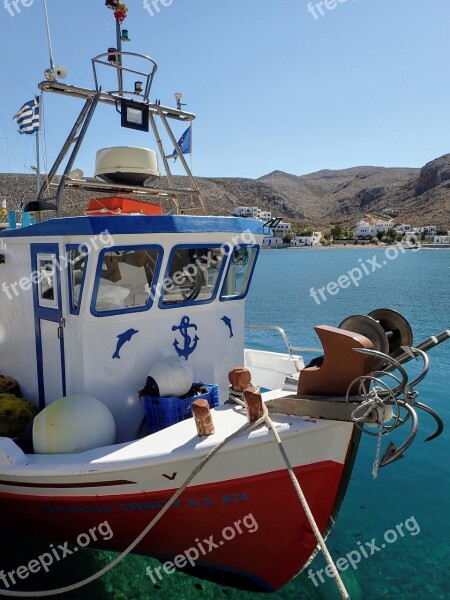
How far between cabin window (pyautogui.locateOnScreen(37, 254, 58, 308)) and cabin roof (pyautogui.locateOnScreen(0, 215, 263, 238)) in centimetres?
26

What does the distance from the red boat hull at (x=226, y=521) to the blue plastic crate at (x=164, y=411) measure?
2.37 feet

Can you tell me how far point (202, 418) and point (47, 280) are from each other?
7.33ft

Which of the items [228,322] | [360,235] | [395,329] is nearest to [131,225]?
[228,322]

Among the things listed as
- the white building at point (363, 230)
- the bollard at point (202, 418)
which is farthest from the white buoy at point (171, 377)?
the white building at point (363, 230)

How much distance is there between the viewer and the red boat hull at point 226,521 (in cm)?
417

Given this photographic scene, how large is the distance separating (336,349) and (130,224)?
2152mm

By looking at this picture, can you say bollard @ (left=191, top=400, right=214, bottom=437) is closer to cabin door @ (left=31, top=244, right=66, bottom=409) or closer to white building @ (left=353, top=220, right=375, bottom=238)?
cabin door @ (left=31, top=244, right=66, bottom=409)

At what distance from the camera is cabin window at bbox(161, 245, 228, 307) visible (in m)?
5.14

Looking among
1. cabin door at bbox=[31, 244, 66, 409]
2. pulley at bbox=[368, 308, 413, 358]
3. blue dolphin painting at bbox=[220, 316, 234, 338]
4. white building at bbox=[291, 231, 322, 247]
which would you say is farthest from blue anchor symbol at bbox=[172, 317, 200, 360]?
white building at bbox=[291, 231, 322, 247]

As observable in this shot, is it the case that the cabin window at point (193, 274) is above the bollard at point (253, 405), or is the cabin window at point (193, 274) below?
above

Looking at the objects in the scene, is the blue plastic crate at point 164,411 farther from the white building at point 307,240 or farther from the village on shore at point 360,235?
the white building at point 307,240

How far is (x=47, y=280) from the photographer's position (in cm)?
505

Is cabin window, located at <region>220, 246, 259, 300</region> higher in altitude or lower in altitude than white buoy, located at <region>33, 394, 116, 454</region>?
higher

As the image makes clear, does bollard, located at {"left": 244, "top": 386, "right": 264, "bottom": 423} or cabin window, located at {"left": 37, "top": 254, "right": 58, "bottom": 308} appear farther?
cabin window, located at {"left": 37, "top": 254, "right": 58, "bottom": 308}
